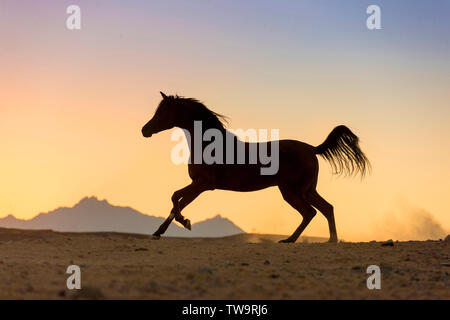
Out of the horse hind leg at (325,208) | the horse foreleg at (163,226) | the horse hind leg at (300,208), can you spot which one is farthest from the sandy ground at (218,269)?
the horse hind leg at (325,208)

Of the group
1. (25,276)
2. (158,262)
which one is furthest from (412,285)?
(25,276)

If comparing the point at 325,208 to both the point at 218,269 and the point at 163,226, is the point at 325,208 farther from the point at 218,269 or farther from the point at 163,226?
the point at 218,269

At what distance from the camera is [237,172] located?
43.2 feet

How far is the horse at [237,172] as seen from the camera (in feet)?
42.4

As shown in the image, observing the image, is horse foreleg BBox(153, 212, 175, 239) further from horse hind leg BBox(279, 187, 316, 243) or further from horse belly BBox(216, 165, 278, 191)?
horse hind leg BBox(279, 187, 316, 243)

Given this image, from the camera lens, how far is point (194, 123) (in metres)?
13.4

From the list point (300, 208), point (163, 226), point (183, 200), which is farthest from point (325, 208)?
point (163, 226)

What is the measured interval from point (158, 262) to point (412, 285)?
11.9 feet

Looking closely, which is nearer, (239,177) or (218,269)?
(218,269)

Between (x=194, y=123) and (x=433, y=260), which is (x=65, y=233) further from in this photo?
(x=433, y=260)

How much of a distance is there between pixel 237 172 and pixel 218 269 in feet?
18.0

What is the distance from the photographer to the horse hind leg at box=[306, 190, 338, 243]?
44.2ft

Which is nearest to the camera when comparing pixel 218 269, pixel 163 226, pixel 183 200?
pixel 218 269

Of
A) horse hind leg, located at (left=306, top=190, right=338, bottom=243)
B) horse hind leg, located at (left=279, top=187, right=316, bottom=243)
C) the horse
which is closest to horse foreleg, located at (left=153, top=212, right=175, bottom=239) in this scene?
the horse
